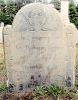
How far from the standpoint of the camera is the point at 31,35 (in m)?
6.08

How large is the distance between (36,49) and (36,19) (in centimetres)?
55

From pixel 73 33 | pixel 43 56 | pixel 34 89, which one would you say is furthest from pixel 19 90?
pixel 73 33

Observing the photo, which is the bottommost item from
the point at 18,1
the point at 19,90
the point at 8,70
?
the point at 19,90

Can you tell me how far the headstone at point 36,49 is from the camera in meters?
6.02

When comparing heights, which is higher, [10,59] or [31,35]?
[31,35]

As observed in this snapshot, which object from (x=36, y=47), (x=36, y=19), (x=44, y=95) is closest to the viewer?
(x=44, y=95)

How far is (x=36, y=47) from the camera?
20.1 feet

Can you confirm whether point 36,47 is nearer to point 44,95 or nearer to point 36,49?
point 36,49

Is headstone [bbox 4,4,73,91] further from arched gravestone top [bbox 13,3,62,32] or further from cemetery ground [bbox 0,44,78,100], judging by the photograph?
cemetery ground [bbox 0,44,78,100]

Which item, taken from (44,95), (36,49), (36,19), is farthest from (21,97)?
(36,19)

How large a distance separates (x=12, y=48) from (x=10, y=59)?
0.21m

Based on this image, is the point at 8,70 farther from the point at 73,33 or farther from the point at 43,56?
the point at 73,33

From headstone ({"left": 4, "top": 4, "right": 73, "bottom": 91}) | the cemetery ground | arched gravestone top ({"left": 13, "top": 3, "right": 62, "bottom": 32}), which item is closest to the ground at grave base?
the cemetery ground

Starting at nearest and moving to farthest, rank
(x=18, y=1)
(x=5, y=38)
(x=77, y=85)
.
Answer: (x=5, y=38) → (x=77, y=85) → (x=18, y=1)
